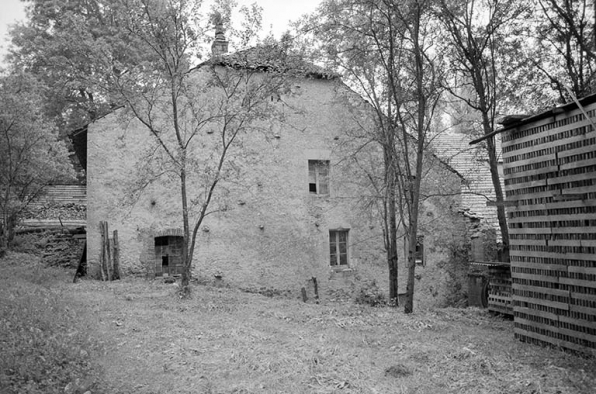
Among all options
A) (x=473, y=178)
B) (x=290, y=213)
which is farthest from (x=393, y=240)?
(x=473, y=178)

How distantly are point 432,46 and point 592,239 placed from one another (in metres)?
8.05

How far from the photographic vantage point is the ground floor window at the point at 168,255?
15.9 metres

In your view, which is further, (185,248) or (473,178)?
(473,178)

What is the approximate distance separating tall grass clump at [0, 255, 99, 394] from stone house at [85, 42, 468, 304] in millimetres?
5536

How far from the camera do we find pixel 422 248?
18109 millimetres

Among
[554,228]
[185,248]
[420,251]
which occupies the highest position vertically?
[554,228]

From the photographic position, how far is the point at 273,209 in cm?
1680

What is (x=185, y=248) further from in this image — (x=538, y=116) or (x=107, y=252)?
(x=538, y=116)

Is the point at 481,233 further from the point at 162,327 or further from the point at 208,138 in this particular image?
the point at 162,327

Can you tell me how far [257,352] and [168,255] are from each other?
31.2 feet

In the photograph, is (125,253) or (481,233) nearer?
(125,253)

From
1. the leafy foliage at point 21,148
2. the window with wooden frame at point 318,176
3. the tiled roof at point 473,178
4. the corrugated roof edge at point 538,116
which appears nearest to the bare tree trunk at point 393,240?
the tiled roof at point 473,178

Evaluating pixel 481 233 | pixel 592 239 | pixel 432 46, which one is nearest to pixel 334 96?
pixel 432 46

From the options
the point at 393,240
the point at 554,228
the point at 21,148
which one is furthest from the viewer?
the point at 21,148
